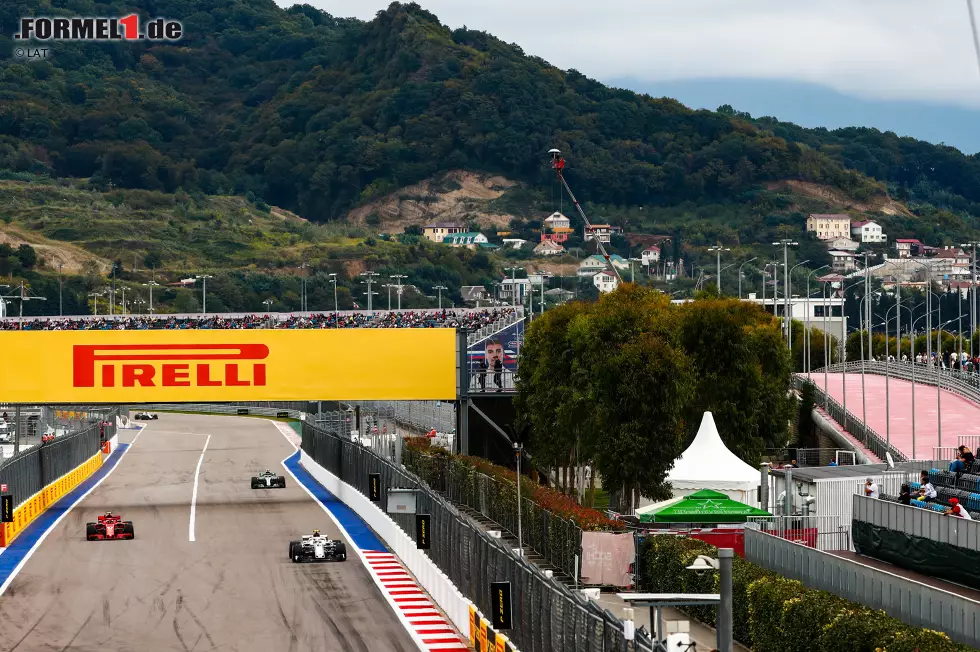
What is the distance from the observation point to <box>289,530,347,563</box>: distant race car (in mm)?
44812

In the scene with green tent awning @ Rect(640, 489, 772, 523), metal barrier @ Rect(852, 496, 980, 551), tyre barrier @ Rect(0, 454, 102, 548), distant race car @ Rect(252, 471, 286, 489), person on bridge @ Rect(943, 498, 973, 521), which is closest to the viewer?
metal barrier @ Rect(852, 496, 980, 551)

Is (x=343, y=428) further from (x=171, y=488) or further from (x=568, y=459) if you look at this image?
(x=568, y=459)

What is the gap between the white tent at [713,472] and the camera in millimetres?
44156

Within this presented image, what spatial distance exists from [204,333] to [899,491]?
30675 mm

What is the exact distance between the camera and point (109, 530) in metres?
51.5

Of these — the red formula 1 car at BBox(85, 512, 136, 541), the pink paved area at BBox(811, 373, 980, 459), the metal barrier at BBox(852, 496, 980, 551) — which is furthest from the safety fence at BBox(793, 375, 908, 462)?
the red formula 1 car at BBox(85, 512, 136, 541)

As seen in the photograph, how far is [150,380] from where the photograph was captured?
200 feet

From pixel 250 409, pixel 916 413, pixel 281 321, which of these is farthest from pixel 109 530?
pixel 281 321

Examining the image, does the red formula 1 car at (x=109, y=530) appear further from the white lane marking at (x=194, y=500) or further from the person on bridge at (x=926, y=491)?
the person on bridge at (x=926, y=491)

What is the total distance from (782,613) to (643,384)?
89.4 ft

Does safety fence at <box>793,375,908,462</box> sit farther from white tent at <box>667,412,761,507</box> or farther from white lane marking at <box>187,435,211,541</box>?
white lane marking at <box>187,435,211,541</box>

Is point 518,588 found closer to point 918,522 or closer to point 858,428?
point 918,522

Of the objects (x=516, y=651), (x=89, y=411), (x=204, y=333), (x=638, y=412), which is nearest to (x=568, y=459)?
(x=638, y=412)

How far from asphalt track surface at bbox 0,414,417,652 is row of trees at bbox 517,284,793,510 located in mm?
9316
